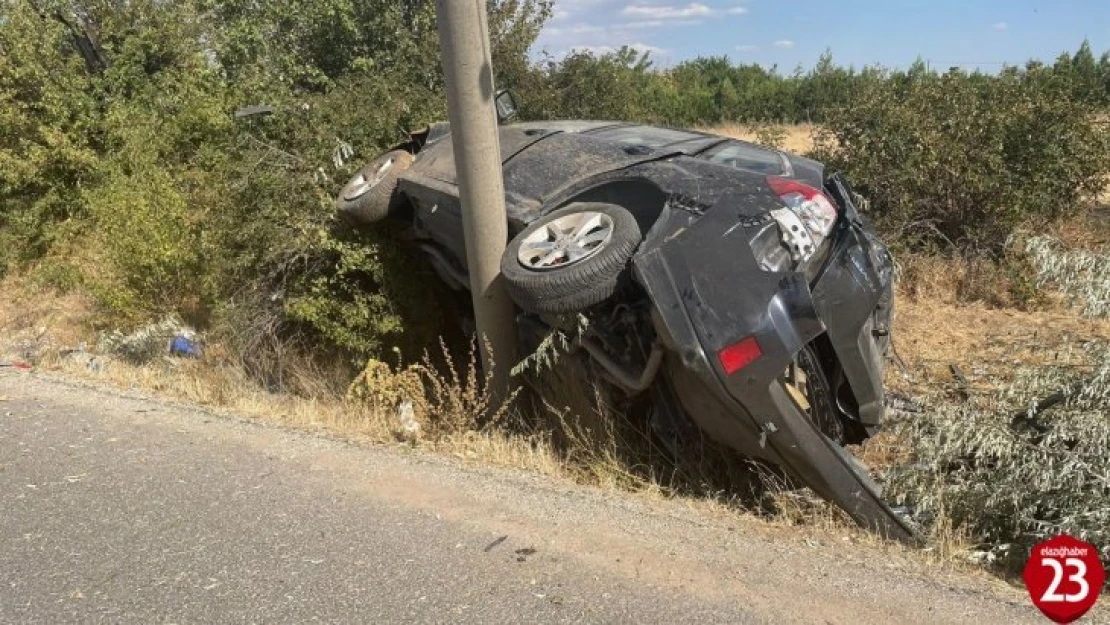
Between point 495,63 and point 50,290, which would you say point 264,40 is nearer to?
point 495,63

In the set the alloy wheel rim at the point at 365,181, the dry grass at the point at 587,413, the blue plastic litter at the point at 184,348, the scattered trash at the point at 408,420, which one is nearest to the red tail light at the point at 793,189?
the dry grass at the point at 587,413

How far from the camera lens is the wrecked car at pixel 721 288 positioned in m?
3.81

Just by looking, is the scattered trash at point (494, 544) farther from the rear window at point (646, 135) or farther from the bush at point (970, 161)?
the bush at point (970, 161)

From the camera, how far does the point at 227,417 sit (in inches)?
207

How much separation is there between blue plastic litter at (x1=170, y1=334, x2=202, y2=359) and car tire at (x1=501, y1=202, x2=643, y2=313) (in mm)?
4326

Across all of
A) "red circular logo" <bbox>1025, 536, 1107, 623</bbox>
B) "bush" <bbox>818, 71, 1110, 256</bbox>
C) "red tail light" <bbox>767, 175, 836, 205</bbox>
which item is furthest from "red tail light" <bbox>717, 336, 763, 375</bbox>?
"bush" <bbox>818, 71, 1110, 256</bbox>

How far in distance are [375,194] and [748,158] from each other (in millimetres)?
2596

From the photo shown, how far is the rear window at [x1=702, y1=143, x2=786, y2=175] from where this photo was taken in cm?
499

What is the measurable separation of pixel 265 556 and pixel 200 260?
216 inches

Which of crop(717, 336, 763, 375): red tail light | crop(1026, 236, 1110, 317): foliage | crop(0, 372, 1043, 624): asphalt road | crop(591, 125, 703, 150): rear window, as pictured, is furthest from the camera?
crop(591, 125, 703, 150): rear window

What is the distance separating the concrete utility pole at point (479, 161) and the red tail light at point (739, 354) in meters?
1.67

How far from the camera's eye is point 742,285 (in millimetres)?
3863

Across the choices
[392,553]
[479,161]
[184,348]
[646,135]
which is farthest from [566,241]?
[184,348]

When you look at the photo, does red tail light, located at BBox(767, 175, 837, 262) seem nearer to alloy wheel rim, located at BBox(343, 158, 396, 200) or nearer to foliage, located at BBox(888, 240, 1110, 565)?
foliage, located at BBox(888, 240, 1110, 565)
